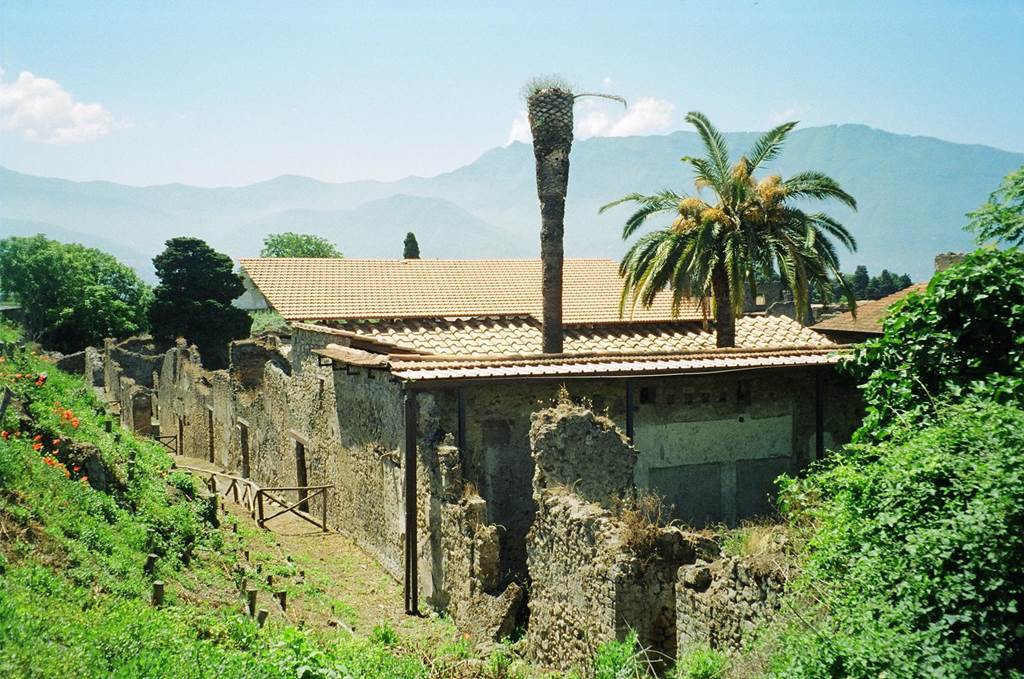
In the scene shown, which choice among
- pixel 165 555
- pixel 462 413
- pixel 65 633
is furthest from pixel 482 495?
pixel 65 633

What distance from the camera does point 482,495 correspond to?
13.1 meters

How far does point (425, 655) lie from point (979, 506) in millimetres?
6119

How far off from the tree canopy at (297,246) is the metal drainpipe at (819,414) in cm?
7218

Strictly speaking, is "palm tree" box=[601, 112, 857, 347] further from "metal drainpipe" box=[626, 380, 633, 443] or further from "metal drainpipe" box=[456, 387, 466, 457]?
"metal drainpipe" box=[456, 387, 466, 457]

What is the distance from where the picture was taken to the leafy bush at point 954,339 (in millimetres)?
8828

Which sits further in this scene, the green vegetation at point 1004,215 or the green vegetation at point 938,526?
the green vegetation at point 1004,215

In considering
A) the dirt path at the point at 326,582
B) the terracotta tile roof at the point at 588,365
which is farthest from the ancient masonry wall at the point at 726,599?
the terracotta tile roof at the point at 588,365

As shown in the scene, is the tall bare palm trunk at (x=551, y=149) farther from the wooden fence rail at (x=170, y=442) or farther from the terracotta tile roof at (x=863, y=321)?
the wooden fence rail at (x=170, y=442)

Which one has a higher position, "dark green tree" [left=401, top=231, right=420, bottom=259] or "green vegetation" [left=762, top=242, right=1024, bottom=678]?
"dark green tree" [left=401, top=231, right=420, bottom=259]

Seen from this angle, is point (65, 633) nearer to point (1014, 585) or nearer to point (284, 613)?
point (284, 613)

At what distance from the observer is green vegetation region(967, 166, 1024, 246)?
13.9 m

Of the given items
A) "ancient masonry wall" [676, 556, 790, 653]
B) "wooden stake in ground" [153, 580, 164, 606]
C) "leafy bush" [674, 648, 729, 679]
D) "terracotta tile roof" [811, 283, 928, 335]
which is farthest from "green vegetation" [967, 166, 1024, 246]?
"wooden stake in ground" [153, 580, 164, 606]

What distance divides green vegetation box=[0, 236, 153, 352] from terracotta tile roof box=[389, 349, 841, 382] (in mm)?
44084

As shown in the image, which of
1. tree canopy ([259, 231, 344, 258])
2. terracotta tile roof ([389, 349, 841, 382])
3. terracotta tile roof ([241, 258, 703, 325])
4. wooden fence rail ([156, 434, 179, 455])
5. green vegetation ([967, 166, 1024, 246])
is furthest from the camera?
tree canopy ([259, 231, 344, 258])
